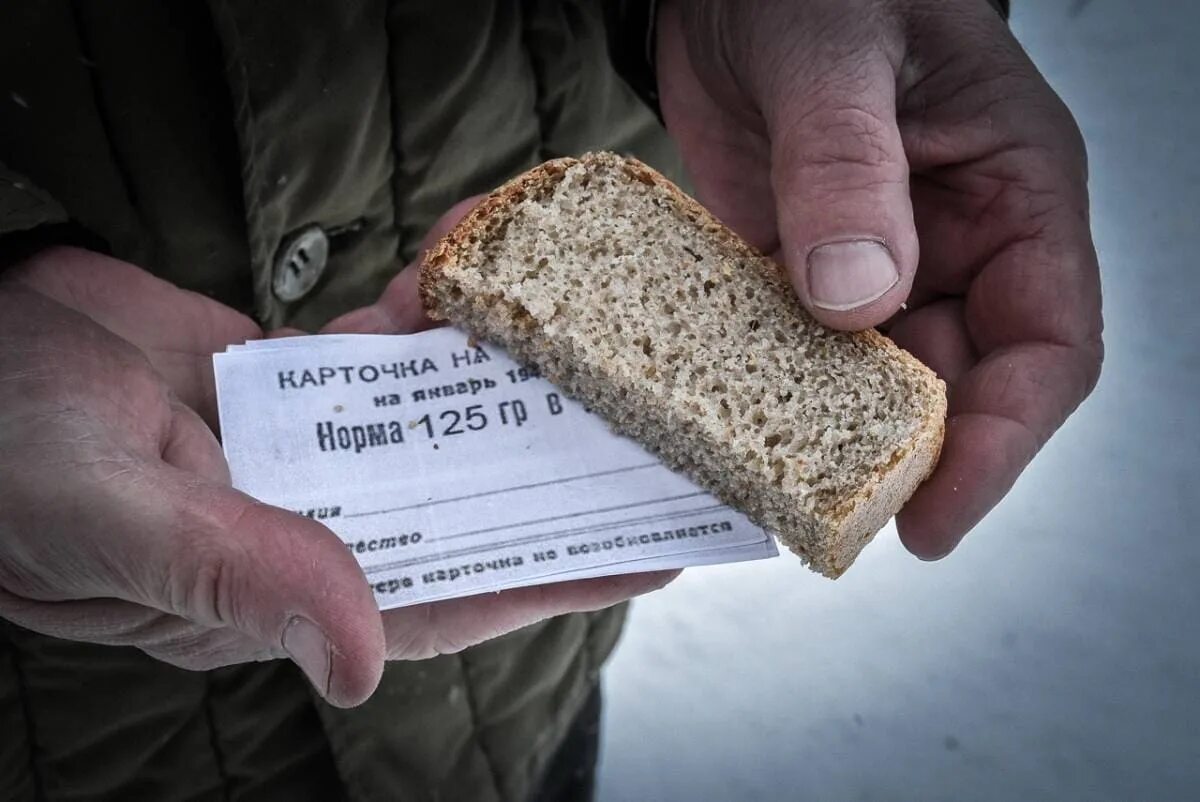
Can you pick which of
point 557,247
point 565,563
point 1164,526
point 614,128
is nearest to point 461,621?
point 565,563

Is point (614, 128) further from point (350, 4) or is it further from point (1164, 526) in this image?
point (1164, 526)

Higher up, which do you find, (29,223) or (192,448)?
(29,223)

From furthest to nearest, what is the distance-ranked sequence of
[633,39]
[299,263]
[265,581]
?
[633,39] → [299,263] → [265,581]

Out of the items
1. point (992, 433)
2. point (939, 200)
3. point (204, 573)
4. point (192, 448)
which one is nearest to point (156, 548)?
point (204, 573)

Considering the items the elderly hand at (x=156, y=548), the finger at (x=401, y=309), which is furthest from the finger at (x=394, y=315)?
the elderly hand at (x=156, y=548)

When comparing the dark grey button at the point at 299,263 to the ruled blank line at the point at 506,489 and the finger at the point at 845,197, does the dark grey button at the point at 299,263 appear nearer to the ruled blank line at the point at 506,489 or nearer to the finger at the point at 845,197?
the ruled blank line at the point at 506,489

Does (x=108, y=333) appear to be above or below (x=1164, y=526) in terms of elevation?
above

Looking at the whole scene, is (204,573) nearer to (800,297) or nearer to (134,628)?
(134,628)
